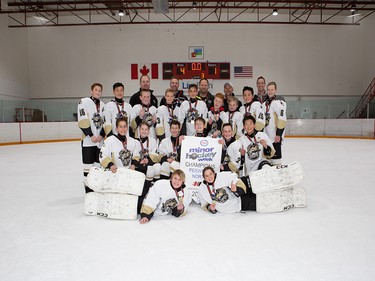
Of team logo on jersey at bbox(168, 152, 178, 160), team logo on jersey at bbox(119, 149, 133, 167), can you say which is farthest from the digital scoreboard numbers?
team logo on jersey at bbox(119, 149, 133, 167)

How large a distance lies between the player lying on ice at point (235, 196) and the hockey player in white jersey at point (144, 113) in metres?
1.36

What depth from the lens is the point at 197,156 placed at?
3.72 meters

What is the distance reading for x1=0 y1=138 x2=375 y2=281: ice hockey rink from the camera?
1.98 meters

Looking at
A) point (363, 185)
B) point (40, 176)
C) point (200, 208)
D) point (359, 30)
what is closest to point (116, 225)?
point (200, 208)

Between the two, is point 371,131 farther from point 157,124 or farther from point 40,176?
point 40,176

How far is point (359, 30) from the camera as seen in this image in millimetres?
16031

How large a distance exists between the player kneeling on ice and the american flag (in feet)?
43.1

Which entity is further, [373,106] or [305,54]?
[305,54]

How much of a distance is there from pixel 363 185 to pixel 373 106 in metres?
10.4

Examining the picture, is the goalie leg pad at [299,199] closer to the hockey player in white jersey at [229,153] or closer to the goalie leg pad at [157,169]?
the hockey player in white jersey at [229,153]

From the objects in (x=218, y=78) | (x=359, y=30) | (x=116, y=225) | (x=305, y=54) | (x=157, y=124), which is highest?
(x=359, y=30)

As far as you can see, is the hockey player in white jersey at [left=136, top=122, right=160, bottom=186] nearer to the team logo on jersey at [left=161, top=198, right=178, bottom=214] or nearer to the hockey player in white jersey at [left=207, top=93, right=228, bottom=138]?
the team logo on jersey at [left=161, top=198, right=178, bottom=214]

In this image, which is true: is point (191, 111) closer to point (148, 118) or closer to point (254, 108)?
point (148, 118)

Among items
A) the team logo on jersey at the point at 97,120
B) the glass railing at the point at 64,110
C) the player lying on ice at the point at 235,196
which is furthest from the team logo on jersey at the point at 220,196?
the glass railing at the point at 64,110
